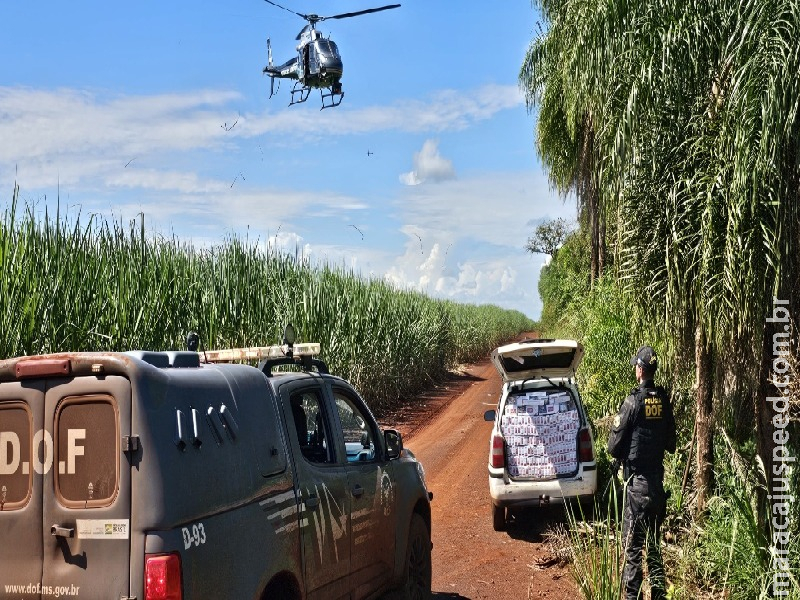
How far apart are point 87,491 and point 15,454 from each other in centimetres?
48

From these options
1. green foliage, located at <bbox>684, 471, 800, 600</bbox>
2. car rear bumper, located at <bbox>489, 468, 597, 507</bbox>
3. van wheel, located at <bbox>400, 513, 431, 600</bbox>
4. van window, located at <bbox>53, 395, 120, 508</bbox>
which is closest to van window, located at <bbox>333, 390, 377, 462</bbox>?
van wheel, located at <bbox>400, 513, 431, 600</bbox>

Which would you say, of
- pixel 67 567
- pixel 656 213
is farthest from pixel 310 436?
pixel 656 213

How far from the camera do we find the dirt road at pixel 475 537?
8.48 metres

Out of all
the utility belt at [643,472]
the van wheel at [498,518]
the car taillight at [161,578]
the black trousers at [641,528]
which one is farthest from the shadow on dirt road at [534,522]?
the car taillight at [161,578]

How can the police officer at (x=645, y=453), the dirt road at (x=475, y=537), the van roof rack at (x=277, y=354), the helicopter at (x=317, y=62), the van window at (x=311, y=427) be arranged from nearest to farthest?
the van window at (x=311, y=427)
the van roof rack at (x=277, y=354)
the police officer at (x=645, y=453)
the dirt road at (x=475, y=537)
the helicopter at (x=317, y=62)

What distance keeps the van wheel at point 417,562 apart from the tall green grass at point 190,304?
15.1 ft

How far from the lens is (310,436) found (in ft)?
20.4

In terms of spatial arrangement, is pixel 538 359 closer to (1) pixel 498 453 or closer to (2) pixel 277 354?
(1) pixel 498 453


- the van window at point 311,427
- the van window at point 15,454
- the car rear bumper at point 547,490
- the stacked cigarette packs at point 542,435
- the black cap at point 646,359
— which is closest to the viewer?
the van window at point 15,454

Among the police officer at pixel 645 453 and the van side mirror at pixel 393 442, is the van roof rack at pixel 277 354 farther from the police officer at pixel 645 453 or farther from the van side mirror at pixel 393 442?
the police officer at pixel 645 453

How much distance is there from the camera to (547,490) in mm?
10266

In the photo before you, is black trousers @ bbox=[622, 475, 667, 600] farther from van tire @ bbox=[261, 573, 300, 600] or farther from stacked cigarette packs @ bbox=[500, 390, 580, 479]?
van tire @ bbox=[261, 573, 300, 600]

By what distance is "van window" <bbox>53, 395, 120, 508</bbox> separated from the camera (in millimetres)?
4051

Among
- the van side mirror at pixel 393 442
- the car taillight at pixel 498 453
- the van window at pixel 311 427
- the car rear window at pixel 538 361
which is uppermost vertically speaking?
the car rear window at pixel 538 361
